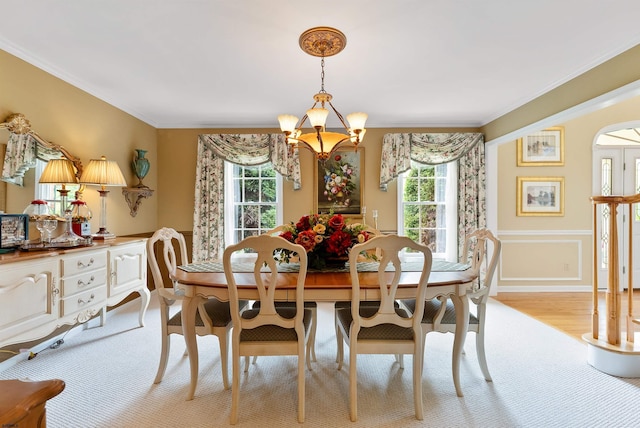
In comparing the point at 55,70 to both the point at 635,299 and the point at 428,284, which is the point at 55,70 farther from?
the point at 635,299

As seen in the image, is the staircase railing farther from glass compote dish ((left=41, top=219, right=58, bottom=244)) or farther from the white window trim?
glass compote dish ((left=41, top=219, right=58, bottom=244))

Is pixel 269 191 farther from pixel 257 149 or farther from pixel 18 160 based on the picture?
pixel 18 160

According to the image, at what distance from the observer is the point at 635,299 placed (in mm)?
4195

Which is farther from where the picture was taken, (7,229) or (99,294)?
(99,294)

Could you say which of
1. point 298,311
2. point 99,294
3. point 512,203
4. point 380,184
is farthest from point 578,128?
point 99,294

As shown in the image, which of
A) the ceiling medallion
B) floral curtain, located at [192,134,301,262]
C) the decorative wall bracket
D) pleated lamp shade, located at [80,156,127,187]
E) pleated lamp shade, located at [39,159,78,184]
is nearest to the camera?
the ceiling medallion

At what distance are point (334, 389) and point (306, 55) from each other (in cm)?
255

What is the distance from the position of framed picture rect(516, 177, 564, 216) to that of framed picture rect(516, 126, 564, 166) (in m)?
0.25

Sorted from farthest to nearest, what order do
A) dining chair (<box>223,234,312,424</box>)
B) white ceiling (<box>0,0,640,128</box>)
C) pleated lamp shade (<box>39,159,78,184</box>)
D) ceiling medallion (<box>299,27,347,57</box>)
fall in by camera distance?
pleated lamp shade (<box>39,159,78,184</box>) < ceiling medallion (<box>299,27,347,57</box>) < white ceiling (<box>0,0,640,128</box>) < dining chair (<box>223,234,312,424</box>)

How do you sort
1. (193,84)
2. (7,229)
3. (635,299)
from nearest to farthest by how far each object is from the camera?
1. (7,229)
2. (193,84)
3. (635,299)

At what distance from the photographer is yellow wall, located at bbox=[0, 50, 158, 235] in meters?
2.48

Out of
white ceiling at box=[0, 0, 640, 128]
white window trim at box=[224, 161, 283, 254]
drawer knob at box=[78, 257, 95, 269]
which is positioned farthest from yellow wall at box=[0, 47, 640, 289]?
drawer knob at box=[78, 257, 95, 269]

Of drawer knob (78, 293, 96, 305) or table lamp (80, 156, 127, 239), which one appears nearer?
drawer knob (78, 293, 96, 305)

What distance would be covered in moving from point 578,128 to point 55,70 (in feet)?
20.8
